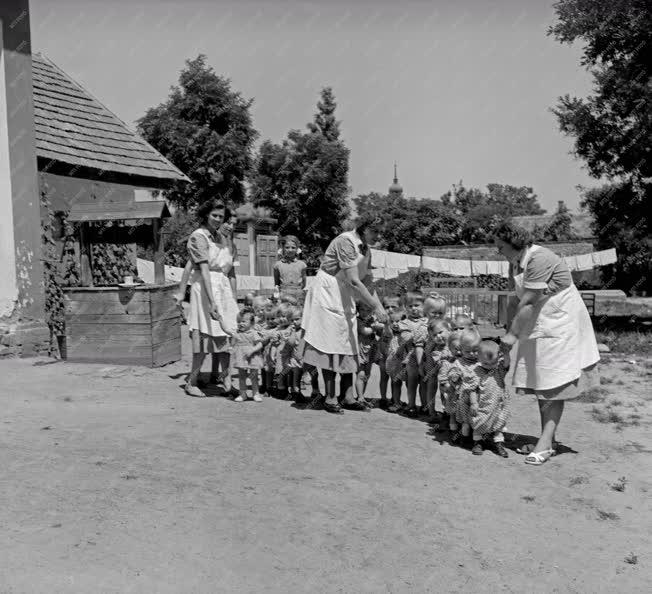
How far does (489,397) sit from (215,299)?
288 cm

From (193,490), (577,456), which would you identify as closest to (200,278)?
(193,490)

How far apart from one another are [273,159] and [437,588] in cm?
3728

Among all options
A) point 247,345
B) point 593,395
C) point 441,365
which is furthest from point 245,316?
point 593,395

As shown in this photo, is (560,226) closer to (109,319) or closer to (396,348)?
(109,319)

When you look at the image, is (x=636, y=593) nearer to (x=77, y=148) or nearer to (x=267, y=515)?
(x=267, y=515)

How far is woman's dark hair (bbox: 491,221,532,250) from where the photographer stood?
16.1 ft

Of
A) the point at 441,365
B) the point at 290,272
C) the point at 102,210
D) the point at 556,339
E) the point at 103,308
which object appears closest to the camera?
the point at 556,339

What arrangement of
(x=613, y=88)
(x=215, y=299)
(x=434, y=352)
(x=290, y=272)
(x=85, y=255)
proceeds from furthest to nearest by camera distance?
(x=613, y=88) < (x=85, y=255) < (x=290, y=272) < (x=215, y=299) < (x=434, y=352)

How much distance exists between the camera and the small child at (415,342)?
598 centimetres

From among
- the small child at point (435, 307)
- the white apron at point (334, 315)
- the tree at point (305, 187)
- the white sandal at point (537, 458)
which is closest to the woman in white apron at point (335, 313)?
the white apron at point (334, 315)

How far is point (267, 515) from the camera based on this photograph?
3.83 m

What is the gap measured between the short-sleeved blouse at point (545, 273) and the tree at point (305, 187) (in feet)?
111

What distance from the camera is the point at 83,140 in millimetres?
12062

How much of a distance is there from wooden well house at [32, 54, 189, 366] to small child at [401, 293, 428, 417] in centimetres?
369
